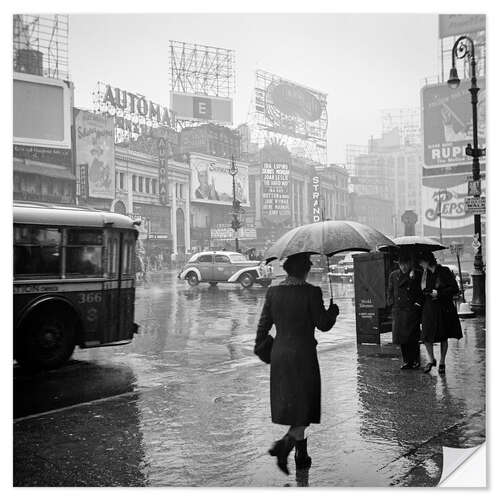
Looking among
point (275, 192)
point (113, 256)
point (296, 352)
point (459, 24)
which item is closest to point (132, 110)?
point (275, 192)

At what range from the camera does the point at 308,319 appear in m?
4.34

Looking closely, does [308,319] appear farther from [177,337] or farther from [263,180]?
[263,180]

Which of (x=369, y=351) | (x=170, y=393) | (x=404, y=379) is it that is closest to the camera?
(x=170, y=393)

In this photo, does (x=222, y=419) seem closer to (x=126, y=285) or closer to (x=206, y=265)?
(x=126, y=285)

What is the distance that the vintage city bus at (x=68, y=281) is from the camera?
295 inches

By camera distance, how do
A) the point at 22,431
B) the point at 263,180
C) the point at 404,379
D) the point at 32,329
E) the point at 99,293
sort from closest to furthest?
the point at 22,431 → the point at 404,379 → the point at 32,329 → the point at 99,293 → the point at 263,180

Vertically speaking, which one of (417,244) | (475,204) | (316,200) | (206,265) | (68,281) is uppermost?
(316,200)

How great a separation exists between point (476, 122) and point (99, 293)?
5.55 meters

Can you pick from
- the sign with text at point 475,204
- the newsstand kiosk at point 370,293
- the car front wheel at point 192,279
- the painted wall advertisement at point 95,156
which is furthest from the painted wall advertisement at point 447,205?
the car front wheel at point 192,279

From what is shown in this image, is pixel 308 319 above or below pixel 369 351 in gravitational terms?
above

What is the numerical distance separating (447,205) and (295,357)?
263 inches

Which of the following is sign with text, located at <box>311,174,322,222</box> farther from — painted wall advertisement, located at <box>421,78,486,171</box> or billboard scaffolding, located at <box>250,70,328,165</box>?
painted wall advertisement, located at <box>421,78,486,171</box>

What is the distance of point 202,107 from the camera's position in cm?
945

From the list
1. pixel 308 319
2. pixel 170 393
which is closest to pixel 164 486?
pixel 308 319
